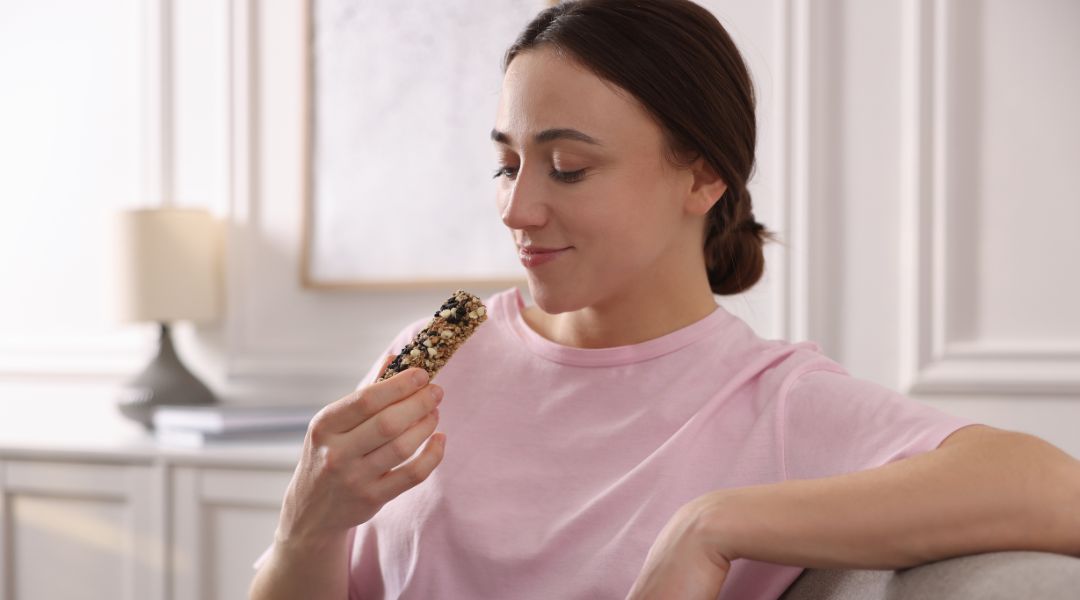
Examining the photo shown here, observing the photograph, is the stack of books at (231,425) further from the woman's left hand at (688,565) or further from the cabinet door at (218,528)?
the woman's left hand at (688,565)

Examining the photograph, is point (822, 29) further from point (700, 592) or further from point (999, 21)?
point (700, 592)

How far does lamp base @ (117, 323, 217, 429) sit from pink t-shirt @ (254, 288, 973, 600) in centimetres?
151

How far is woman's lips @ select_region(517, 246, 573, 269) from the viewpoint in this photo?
1.25m

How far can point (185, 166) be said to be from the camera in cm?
304

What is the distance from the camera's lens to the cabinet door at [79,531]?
2473 millimetres

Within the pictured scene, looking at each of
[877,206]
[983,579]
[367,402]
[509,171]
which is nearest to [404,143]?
[877,206]

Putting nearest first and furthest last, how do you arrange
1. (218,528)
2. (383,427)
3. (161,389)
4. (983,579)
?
1. (983,579)
2. (383,427)
3. (218,528)
4. (161,389)

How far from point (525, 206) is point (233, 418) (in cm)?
145

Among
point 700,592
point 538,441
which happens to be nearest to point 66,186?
point 538,441

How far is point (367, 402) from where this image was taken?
1.09 meters

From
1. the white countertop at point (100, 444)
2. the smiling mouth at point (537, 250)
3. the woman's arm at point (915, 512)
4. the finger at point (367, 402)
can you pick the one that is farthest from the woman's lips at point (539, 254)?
the white countertop at point (100, 444)

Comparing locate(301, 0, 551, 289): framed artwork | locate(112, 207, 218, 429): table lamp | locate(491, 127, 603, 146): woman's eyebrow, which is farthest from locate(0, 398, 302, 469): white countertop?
locate(491, 127, 603, 146): woman's eyebrow

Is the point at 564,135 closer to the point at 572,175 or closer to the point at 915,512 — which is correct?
the point at 572,175

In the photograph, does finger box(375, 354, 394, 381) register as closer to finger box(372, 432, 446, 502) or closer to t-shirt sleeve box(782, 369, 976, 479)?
finger box(372, 432, 446, 502)
